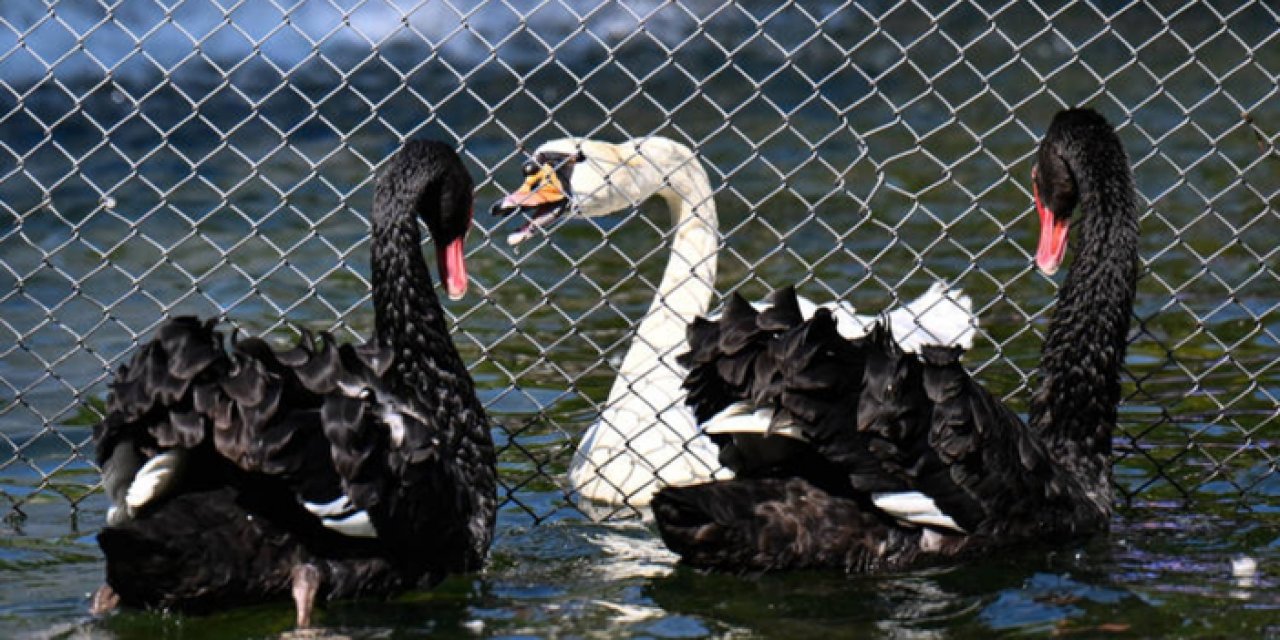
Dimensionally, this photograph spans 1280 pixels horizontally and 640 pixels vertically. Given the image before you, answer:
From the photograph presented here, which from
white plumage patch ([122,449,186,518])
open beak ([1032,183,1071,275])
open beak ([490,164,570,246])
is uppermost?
open beak ([490,164,570,246])

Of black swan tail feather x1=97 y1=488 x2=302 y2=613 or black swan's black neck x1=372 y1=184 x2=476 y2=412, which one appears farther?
black swan's black neck x1=372 y1=184 x2=476 y2=412

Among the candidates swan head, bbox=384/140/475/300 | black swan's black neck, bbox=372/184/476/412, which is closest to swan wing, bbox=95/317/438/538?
black swan's black neck, bbox=372/184/476/412

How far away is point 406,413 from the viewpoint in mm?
4645

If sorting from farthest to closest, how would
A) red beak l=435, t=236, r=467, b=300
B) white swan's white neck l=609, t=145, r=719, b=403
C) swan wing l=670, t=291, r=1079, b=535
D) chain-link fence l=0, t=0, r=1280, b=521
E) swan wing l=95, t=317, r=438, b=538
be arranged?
white swan's white neck l=609, t=145, r=719, b=403 → chain-link fence l=0, t=0, r=1280, b=521 → red beak l=435, t=236, r=467, b=300 → swan wing l=670, t=291, r=1079, b=535 → swan wing l=95, t=317, r=438, b=538

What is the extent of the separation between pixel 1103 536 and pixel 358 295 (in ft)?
13.1

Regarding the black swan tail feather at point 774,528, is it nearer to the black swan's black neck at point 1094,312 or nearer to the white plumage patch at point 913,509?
the white plumage patch at point 913,509

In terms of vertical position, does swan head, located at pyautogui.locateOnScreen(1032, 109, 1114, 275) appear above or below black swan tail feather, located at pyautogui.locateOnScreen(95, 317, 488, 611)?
above

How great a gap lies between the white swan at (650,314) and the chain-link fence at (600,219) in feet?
0.54

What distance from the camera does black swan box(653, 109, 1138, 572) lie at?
4.64 meters

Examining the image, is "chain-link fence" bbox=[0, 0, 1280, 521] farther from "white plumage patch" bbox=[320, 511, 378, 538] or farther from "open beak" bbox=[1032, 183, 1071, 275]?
"white plumage patch" bbox=[320, 511, 378, 538]

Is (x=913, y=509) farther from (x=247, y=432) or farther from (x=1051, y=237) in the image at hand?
(x=247, y=432)

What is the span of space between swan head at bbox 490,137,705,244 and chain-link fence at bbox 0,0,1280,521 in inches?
6.6

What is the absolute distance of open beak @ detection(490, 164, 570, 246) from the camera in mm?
5727

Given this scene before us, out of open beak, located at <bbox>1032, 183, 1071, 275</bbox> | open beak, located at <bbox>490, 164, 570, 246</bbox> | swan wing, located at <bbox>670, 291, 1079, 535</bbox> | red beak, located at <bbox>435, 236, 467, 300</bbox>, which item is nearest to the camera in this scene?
swan wing, located at <bbox>670, 291, 1079, 535</bbox>
